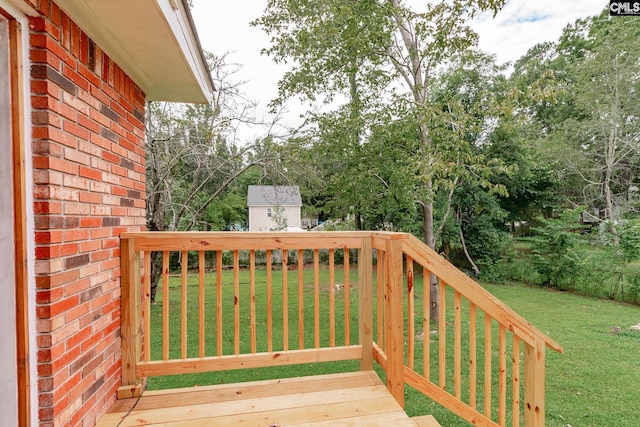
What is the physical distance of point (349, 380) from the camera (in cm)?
219

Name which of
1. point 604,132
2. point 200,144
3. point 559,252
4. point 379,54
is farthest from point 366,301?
point 604,132

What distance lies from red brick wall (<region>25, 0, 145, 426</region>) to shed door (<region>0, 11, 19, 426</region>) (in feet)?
0.25

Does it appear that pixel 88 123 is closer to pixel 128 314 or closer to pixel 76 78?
pixel 76 78

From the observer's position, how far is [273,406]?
190 centimetres

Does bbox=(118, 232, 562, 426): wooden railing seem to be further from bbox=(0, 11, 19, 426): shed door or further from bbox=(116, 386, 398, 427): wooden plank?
bbox=(0, 11, 19, 426): shed door

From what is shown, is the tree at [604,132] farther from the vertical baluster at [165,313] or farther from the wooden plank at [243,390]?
the vertical baluster at [165,313]

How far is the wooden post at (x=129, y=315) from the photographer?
2025 millimetres

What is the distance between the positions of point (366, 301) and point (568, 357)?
419cm

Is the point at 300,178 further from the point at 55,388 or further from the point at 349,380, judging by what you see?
the point at 55,388

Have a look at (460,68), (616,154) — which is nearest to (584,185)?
(616,154)

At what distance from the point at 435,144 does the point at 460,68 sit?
2.83 meters

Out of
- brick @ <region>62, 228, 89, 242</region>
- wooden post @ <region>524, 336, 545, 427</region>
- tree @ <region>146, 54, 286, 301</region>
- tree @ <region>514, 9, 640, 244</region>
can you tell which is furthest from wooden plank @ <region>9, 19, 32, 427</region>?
tree @ <region>514, 9, 640, 244</region>

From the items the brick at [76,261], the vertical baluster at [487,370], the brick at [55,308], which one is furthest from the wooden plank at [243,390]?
the brick at [76,261]

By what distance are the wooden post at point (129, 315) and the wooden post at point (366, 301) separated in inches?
→ 58.8
